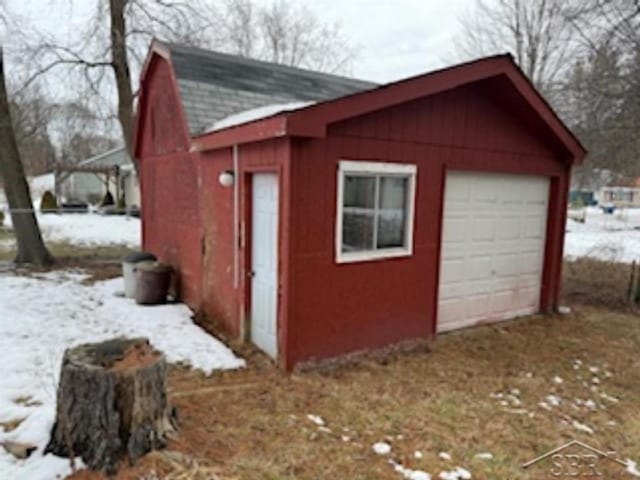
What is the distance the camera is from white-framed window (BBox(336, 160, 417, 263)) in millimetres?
4676

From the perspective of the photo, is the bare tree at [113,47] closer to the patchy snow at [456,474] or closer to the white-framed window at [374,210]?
the white-framed window at [374,210]

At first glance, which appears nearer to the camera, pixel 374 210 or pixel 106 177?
pixel 374 210

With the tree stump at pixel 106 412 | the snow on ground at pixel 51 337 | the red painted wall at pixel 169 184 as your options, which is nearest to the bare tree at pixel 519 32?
the red painted wall at pixel 169 184

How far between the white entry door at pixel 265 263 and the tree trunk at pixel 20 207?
703 cm

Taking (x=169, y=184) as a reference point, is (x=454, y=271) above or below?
below

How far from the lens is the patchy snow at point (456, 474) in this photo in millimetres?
2879

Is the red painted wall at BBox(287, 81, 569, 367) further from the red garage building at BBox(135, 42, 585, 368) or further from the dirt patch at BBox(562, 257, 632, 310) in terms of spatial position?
the dirt patch at BBox(562, 257, 632, 310)

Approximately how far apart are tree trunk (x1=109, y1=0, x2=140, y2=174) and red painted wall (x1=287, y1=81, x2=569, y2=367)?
354 inches

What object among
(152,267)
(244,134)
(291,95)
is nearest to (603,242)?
(291,95)

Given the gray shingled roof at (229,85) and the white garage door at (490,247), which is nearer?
the white garage door at (490,247)

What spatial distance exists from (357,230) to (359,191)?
419 millimetres

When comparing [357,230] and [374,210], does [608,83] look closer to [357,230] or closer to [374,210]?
[374,210]

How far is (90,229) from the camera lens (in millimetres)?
16688

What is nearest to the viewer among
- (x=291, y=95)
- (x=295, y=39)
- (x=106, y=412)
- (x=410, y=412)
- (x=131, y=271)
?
(x=106, y=412)
